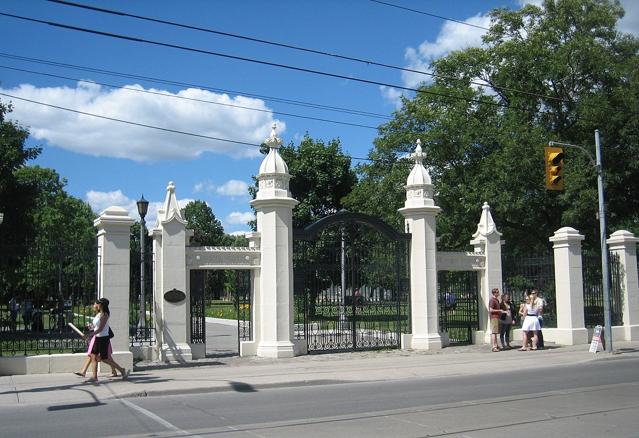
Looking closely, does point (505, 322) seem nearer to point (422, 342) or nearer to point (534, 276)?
point (422, 342)

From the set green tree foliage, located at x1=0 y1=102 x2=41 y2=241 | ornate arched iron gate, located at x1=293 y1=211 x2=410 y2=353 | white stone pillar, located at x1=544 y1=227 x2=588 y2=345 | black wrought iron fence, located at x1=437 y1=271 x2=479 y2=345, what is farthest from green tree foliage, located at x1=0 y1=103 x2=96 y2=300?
white stone pillar, located at x1=544 y1=227 x2=588 y2=345

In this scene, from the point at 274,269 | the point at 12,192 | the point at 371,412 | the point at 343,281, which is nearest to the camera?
the point at 371,412

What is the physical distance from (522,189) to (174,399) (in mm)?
18585

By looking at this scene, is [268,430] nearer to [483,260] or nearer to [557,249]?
[483,260]

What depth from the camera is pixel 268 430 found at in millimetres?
8594

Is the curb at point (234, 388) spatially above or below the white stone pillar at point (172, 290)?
below

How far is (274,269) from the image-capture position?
17.7 m

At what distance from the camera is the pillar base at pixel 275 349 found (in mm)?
17406

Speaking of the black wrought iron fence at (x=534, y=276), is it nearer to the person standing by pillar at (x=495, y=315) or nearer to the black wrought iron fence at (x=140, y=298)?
the person standing by pillar at (x=495, y=315)

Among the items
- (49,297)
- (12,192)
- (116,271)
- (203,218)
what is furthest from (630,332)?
(203,218)

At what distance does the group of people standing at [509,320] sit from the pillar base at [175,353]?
858 cm

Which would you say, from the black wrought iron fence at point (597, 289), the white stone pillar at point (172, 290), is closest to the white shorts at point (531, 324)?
the black wrought iron fence at point (597, 289)

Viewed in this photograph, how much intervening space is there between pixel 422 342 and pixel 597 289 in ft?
23.1

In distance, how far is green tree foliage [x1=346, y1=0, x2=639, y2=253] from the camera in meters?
25.3
